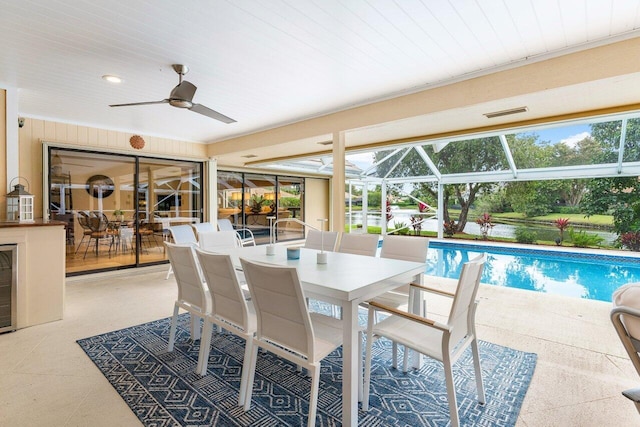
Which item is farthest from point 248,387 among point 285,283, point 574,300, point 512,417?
point 574,300

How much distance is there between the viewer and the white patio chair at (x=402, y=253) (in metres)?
2.69

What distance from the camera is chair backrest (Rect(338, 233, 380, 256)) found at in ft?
10.9

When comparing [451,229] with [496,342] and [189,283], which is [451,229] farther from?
[189,283]

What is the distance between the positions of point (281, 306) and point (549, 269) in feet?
23.1

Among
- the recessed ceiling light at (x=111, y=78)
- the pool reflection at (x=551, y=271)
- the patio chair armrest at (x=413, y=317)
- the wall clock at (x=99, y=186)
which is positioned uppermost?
the recessed ceiling light at (x=111, y=78)

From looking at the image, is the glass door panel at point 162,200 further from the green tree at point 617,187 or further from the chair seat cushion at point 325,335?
the green tree at point 617,187

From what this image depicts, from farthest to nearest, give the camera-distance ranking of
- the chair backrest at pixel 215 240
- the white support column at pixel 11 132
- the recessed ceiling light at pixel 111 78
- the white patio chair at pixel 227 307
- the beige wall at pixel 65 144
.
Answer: the beige wall at pixel 65 144 < the chair backrest at pixel 215 240 < the white support column at pixel 11 132 < the recessed ceiling light at pixel 111 78 < the white patio chair at pixel 227 307

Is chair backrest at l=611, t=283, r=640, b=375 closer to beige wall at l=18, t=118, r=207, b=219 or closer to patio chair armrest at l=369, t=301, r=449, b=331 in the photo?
patio chair armrest at l=369, t=301, r=449, b=331

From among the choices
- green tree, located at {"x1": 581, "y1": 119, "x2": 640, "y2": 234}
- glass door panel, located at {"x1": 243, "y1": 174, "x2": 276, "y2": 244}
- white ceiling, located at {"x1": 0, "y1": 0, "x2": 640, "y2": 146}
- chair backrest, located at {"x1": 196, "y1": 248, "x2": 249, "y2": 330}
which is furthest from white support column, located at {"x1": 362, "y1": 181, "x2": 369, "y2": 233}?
chair backrest, located at {"x1": 196, "y1": 248, "x2": 249, "y2": 330}

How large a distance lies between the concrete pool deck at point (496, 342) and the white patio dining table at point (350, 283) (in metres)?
1.04

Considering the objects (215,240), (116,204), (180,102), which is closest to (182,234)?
(116,204)

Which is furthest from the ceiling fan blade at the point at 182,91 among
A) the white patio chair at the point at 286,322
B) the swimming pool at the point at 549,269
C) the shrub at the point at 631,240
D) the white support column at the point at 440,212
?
the shrub at the point at 631,240

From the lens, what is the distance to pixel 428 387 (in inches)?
85.0

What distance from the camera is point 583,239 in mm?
8055
